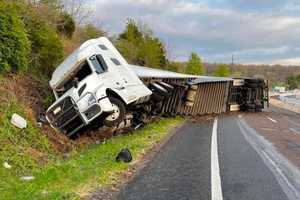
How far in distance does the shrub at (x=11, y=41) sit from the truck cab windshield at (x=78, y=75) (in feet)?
5.23

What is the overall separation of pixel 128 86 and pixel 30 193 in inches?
344

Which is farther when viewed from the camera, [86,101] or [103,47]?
[103,47]

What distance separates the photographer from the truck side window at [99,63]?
14.7 m

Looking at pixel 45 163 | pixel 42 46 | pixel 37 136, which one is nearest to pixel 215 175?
pixel 45 163

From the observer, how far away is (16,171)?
28.8 ft

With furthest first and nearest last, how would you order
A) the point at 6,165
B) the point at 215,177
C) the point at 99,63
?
the point at 99,63
the point at 6,165
the point at 215,177

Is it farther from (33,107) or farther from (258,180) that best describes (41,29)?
(258,180)

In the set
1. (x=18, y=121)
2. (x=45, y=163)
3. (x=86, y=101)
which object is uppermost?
(x=86, y=101)

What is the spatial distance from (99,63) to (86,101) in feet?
6.22

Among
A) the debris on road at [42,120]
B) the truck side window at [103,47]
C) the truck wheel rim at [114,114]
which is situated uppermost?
the truck side window at [103,47]

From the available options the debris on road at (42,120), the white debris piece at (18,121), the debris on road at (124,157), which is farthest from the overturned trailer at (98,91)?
the debris on road at (124,157)

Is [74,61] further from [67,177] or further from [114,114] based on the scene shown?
[67,177]

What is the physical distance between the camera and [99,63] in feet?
49.1

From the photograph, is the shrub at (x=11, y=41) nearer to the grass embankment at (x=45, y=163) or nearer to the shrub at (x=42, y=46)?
the grass embankment at (x=45, y=163)
